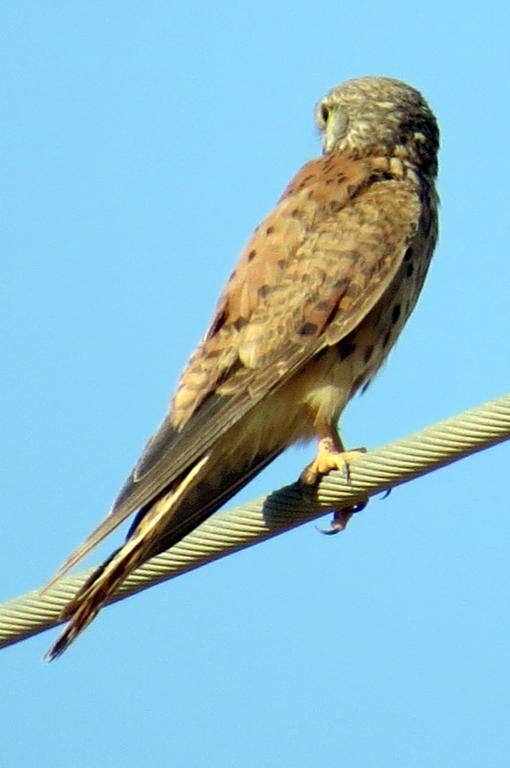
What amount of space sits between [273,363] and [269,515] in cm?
92

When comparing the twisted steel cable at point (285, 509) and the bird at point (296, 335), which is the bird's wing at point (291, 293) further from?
the twisted steel cable at point (285, 509)

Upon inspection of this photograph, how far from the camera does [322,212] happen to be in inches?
227

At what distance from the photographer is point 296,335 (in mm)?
5363

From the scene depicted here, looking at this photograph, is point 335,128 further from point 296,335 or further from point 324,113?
point 296,335

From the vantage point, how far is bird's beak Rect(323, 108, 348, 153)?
6336mm

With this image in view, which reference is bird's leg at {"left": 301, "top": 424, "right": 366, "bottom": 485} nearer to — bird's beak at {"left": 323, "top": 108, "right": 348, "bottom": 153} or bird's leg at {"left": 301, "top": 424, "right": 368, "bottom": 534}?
bird's leg at {"left": 301, "top": 424, "right": 368, "bottom": 534}

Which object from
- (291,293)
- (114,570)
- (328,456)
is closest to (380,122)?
(291,293)

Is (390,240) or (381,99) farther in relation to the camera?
(381,99)

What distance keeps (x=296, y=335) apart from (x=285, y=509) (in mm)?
851

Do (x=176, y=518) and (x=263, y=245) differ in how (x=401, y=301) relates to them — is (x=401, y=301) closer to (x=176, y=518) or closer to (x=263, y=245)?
(x=263, y=245)

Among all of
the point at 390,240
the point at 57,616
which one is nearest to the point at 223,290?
the point at 390,240

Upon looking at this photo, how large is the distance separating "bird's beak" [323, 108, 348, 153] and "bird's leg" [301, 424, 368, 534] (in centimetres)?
131

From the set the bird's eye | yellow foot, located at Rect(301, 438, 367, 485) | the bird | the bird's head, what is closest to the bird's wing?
the bird

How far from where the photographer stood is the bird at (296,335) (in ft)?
16.1
